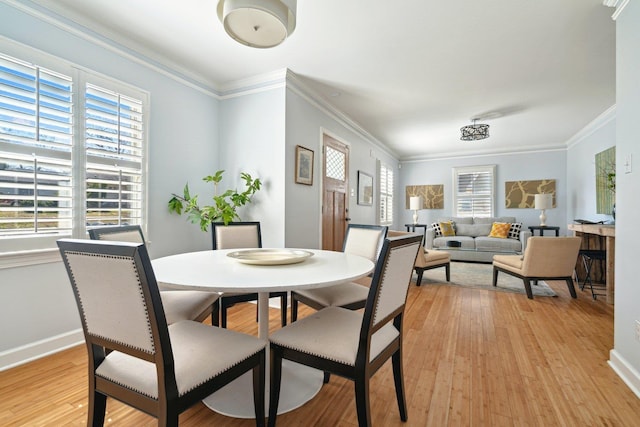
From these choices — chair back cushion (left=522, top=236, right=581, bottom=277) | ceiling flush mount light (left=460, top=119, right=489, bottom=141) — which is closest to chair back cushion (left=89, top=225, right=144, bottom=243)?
chair back cushion (left=522, top=236, right=581, bottom=277)

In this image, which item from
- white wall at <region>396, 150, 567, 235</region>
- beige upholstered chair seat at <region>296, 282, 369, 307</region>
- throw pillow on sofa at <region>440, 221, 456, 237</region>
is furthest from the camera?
throw pillow on sofa at <region>440, 221, 456, 237</region>

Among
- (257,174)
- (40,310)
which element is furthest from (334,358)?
(257,174)

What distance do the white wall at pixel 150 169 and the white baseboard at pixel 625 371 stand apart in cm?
350

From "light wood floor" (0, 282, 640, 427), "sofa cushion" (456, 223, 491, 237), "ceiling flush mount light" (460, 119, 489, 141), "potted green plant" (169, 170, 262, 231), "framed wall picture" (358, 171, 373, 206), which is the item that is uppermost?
"ceiling flush mount light" (460, 119, 489, 141)

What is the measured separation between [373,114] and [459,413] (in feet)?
12.9

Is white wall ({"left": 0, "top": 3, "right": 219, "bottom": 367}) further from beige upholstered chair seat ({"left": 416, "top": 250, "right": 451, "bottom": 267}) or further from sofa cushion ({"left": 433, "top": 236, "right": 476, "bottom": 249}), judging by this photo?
sofa cushion ({"left": 433, "top": 236, "right": 476, "bottom": 249})

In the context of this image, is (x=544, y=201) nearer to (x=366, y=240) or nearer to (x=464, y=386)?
(x=366, y=240)

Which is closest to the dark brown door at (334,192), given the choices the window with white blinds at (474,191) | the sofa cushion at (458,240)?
the sofa cushion at (458,240)

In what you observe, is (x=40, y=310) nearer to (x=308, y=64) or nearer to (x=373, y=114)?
(x=308, y=64)

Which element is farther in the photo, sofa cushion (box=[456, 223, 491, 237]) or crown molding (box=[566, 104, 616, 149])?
sofa cushion (box=[456, 223, 491, 237])

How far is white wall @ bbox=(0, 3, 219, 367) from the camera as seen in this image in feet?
6.32

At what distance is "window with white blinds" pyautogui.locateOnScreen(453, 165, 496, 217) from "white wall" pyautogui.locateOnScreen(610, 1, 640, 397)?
17.5 feet

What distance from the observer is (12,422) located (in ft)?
4.57

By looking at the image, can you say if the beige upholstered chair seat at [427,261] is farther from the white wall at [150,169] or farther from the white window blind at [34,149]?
the white window blind at [34,149]
